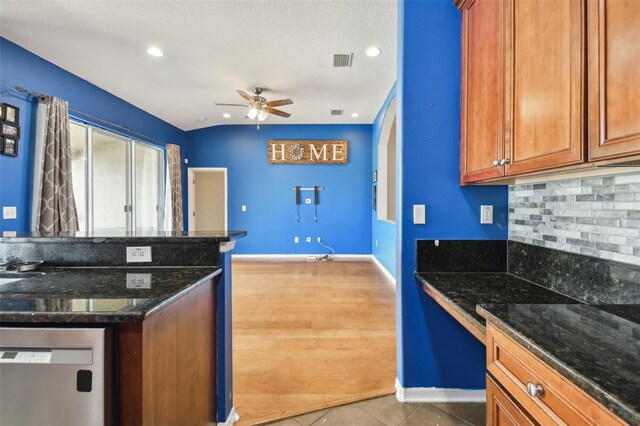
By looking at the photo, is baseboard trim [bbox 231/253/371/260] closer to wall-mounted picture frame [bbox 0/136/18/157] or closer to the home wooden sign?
the home wooden sign

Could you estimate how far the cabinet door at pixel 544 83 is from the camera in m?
1.01

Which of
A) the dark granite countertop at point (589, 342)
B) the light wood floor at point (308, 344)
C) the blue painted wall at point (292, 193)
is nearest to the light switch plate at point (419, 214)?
the dark granite countertop at point (589, 342)

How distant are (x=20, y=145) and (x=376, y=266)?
5.17 metres

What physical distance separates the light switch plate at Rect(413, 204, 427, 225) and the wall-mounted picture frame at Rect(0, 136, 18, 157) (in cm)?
378

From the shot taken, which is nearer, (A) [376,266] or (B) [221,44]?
(B) [221,44]

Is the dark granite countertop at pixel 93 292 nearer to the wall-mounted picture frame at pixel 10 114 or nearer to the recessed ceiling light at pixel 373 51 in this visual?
the wall-mounted picture frame at pixel 10 114

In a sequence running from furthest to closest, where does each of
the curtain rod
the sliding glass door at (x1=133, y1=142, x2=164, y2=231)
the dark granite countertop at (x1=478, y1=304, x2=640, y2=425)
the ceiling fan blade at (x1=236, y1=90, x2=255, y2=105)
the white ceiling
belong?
the sliding glass door at (x1=133, y1=142, x2=164, y2=231), the ceiling fan blade at (x1=236, y1=90, x2=255, y2=105), the curtain rod, the white ceiling, the dark granite countertop at (x1=478, y1=304, x2=640, y2=425)

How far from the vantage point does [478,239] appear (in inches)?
70.8

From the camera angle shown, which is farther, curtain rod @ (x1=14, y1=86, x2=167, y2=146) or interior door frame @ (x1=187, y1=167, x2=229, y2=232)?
interior door frame @ (x1=187, y1=167, x2=229, y2=232)

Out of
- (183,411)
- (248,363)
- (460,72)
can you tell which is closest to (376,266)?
(248,363)

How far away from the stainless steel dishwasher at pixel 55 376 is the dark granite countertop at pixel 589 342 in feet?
4.02

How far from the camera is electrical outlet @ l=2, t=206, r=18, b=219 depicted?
286 cm

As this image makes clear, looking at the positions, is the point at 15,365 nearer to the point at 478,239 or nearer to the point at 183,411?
the point at 183,411

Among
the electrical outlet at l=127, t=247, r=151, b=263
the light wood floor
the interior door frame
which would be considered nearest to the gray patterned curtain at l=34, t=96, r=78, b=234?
the light wood floor
